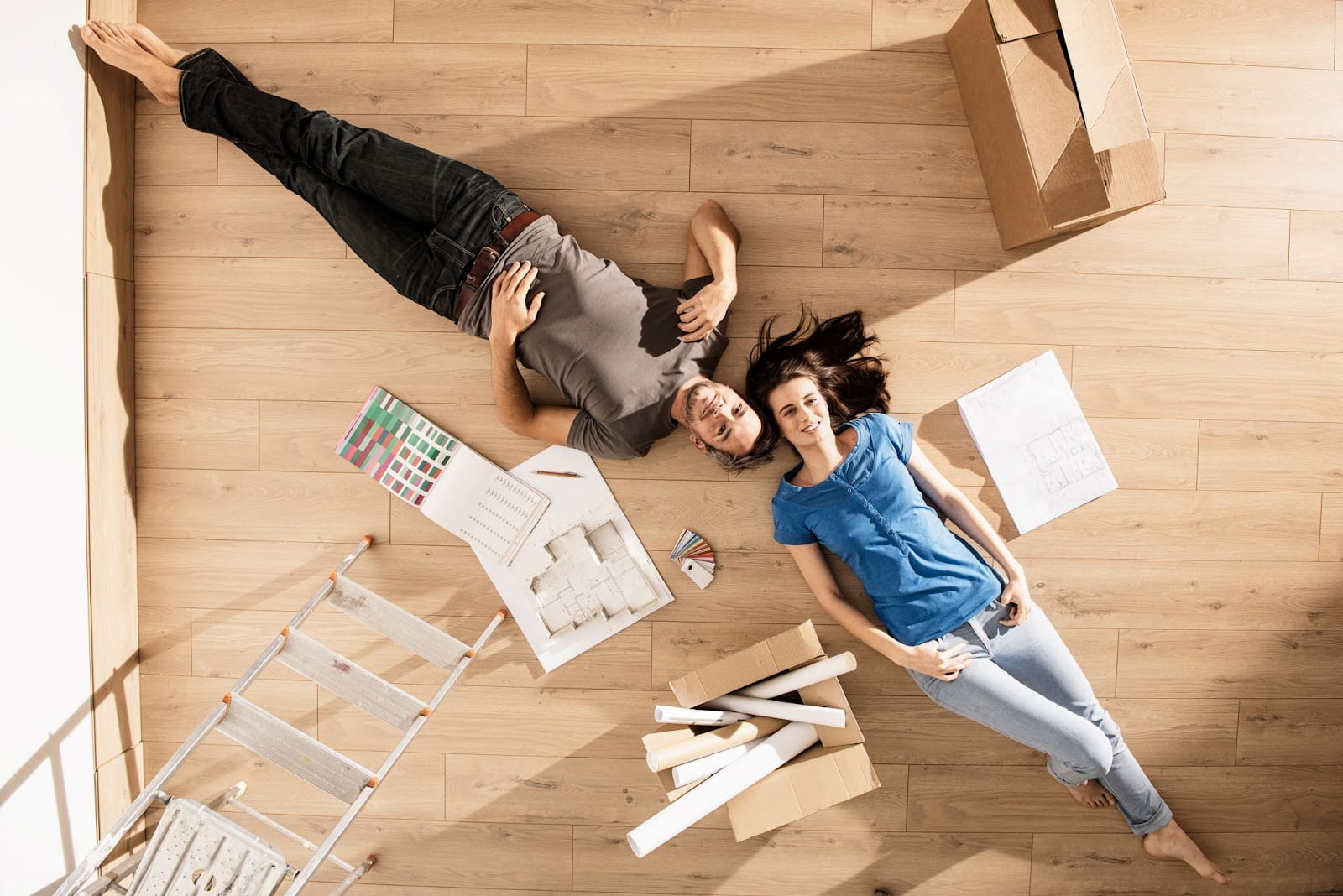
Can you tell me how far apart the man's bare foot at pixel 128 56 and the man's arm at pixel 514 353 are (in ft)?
3.01

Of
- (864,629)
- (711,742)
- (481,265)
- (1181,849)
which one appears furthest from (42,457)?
(1181,849)

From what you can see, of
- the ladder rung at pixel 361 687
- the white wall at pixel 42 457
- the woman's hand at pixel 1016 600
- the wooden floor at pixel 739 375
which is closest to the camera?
the ladder rung at pixel 361 687

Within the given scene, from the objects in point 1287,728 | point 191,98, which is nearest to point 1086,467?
point 1287,728

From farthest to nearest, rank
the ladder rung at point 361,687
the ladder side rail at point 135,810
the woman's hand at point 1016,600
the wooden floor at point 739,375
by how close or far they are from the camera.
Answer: the wooden floor at point 739,375 < the woman's hand at point 1016,600 < the ladder rung at point 361,687 < the ladder side rail at point 135,810

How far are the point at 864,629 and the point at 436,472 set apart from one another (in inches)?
42.0

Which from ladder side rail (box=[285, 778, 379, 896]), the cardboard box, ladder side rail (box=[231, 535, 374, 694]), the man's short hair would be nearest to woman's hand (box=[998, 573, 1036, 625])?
the man's short hair

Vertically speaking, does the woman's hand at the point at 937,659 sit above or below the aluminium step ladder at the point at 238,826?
below

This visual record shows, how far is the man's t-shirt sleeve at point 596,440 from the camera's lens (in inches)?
65.1

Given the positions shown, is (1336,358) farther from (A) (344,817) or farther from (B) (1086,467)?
(A) (344,817)

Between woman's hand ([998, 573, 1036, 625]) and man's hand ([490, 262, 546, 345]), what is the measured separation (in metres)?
1.22

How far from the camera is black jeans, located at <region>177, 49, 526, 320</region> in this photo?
1.61 metres

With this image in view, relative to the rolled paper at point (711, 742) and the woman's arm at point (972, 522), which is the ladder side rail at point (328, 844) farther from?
the woman's arm at point (972, 522)

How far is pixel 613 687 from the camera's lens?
6.07ft

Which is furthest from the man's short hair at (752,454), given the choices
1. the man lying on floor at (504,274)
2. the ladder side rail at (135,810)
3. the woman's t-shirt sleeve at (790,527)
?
the ladder side rail at (135,810)
